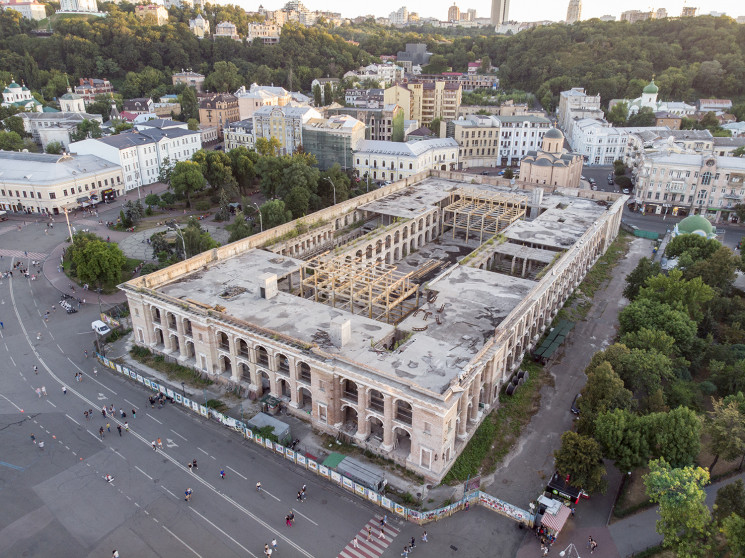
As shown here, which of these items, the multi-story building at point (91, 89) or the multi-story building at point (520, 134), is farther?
the multi-story building at point (91, 89)

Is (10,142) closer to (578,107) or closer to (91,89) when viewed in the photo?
(91,89)

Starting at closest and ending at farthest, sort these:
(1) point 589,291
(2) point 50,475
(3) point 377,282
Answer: (2) point 50,475, (3) point 377,282, (1) point 589,291

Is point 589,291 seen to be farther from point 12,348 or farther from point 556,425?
point 12,348

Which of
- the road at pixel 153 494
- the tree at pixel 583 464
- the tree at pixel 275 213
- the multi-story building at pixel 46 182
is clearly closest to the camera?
the road at pixel 153 494

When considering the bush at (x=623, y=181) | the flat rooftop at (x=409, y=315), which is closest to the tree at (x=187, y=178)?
the flat rooftop at (x=409, y=315)

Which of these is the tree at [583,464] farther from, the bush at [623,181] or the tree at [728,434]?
the bush at [623,181]

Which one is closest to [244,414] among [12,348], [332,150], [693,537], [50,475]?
[50,475]

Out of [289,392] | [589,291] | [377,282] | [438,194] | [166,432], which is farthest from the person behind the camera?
[438,194]

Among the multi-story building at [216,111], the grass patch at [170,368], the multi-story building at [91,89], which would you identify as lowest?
the grass patch at [170,368]
